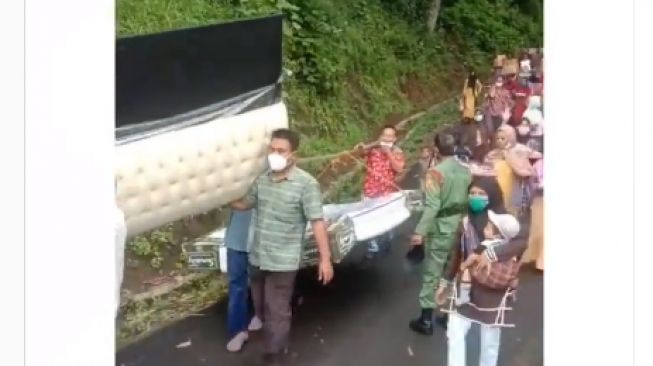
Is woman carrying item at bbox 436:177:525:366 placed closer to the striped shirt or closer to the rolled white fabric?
the striped shirt

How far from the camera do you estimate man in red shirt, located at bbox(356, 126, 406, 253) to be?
2.22 m

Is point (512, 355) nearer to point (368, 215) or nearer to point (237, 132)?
point (368, 215)

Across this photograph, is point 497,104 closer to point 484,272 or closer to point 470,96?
point 470,96

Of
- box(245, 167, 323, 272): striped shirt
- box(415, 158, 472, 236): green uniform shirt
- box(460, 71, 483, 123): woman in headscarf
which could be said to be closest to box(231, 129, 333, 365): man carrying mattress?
box(245, 167, 323, 272): striped shirt

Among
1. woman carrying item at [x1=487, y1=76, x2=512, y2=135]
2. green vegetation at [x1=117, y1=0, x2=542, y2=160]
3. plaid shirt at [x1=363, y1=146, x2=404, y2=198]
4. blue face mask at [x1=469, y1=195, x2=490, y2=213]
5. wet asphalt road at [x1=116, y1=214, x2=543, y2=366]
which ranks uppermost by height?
green vegetation at [x1=117, y1=0, x2=542, y2=160]

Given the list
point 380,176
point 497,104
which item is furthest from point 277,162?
point 497,104

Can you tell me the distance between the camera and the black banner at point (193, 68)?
7.38ft

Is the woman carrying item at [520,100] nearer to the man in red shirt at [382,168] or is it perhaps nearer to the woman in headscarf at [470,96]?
the woman in headscarf at [470,96]

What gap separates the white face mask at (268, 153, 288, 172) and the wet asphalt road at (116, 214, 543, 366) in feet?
0.77

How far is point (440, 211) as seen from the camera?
2225mm

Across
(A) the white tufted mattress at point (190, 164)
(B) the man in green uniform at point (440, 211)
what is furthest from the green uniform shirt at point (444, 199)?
(A) the white tufted mattress at point (190, 164)
